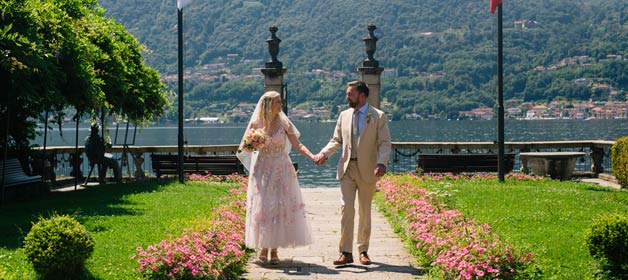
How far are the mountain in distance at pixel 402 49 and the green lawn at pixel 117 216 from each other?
307 feet

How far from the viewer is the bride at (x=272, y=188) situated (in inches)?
341

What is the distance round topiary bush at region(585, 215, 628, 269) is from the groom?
248cm

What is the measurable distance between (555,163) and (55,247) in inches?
587

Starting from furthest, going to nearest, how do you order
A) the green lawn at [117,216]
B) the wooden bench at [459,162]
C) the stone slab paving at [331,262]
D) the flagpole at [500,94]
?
the wooden bench at [459,162] < the flagpole at [500,94] < the green lawn at [117,216] < the stone slab paving at [331,262]

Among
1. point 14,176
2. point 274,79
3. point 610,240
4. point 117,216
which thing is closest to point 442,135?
point 274,79

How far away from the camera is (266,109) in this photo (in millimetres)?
8711

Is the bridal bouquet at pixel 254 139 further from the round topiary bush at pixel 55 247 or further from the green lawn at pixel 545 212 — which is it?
the green lawn at pixel 545 212

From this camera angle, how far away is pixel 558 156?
19.0m

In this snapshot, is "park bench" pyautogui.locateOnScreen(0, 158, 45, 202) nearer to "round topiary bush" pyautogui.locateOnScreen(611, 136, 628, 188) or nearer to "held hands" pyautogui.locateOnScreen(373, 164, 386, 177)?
"held hands" pyautogui.locateOnScreen(373, 164, 386, 177)

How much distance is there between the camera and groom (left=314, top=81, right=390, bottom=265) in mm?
8539

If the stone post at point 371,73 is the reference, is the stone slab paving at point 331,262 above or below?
below

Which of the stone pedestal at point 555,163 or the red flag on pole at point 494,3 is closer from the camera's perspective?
the red flag on pole at point 494,3

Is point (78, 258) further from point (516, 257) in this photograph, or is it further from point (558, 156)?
point (558, 156)

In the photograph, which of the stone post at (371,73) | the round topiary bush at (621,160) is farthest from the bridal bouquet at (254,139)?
the round topiary bush at (621,160)
